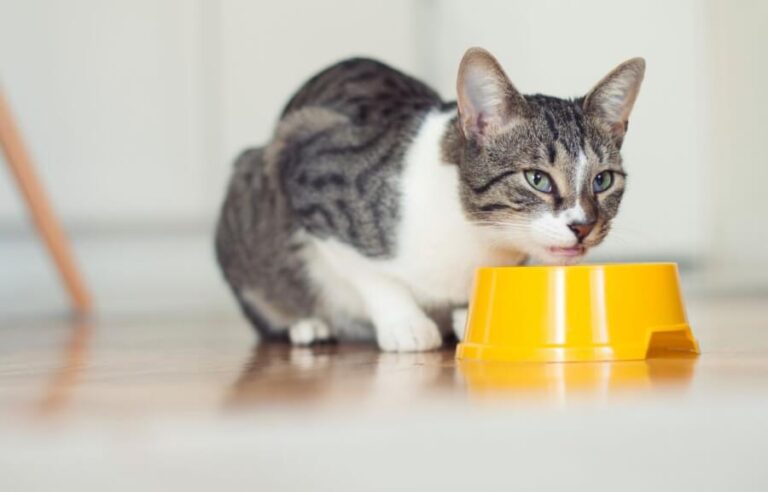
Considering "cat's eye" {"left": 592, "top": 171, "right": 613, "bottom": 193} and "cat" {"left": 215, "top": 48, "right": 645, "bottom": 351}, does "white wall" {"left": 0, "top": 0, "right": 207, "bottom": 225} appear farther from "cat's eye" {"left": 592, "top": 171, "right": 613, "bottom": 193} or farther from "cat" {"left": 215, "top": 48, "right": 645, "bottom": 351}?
"cat's eye" {"left": 592, "top": 171, "right": 613, "bottom": 193}

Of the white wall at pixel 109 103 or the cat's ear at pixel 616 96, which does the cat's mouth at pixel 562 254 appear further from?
the white wall at pixel 109 103

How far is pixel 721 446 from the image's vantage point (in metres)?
0.79

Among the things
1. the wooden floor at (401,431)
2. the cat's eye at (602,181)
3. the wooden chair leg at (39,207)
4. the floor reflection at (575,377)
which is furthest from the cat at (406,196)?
the wooden chair leg at (39,207)

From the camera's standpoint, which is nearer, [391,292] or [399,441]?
[399,441]

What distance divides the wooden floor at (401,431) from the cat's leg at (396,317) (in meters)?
0.39

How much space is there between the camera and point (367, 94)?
1.80 m

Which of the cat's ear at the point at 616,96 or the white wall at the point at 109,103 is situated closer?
the cat's ear at the point at 616,96

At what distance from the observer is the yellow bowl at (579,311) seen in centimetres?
125

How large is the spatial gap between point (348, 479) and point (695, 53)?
103 inches

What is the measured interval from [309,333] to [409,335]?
0.32m

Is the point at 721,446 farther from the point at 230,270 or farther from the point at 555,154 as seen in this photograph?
the point at 230,270

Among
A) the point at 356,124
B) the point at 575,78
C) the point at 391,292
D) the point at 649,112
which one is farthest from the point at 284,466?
the point at 649,112

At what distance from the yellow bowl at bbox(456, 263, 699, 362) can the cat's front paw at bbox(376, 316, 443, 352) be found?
0.25m

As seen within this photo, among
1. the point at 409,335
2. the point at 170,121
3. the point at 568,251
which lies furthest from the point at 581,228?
the point at 170,121
